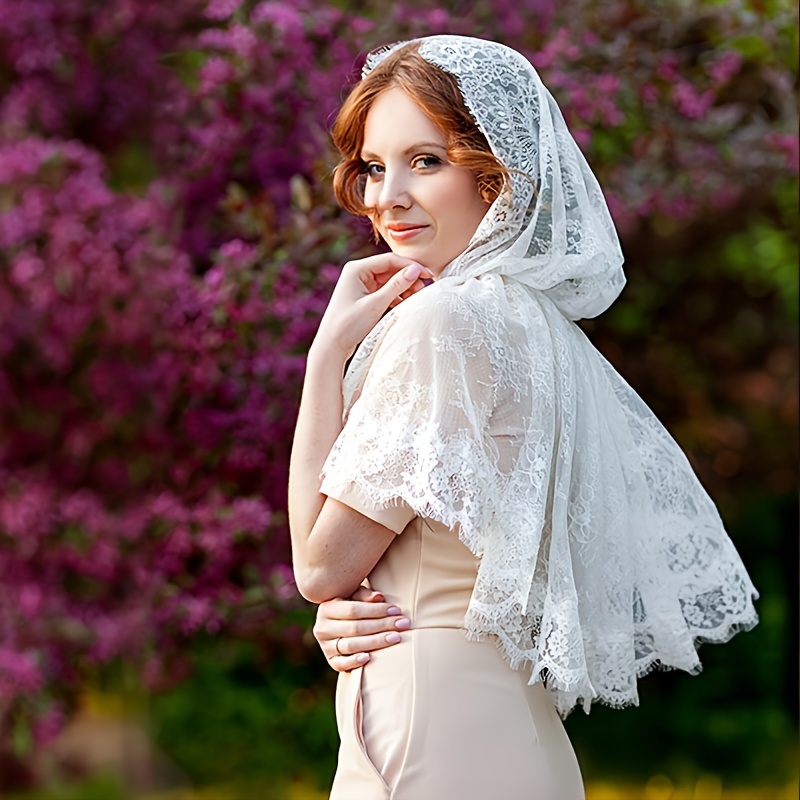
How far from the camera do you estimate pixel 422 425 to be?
5.68 ft

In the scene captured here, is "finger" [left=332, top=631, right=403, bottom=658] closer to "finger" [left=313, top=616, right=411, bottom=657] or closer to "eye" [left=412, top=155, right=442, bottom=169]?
"finger" [left=313, top=616, right=411, bottom=657]

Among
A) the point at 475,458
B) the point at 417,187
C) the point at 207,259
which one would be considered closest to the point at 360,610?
the point at 475,458

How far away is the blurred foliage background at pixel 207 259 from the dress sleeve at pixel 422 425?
1.50 metres

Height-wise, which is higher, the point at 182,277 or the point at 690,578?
the point at 182,277

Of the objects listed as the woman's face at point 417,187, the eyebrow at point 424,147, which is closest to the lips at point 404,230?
the woman's face at point 417,187

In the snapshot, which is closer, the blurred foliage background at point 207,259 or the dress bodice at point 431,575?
the dress bodice at point 431,575

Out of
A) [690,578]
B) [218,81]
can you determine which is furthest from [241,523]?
[690,578]

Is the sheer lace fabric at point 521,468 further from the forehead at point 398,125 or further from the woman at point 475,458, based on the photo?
the forehead at point 398,125

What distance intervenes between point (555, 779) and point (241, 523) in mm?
1714

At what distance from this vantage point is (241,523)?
133 inches

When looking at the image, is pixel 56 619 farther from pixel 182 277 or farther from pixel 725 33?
pixel 725 33

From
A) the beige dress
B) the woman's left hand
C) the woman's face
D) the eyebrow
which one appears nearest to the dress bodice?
the beige dress

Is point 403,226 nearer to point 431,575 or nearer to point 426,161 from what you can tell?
point 426,161

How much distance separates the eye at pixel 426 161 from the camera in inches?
74.7
